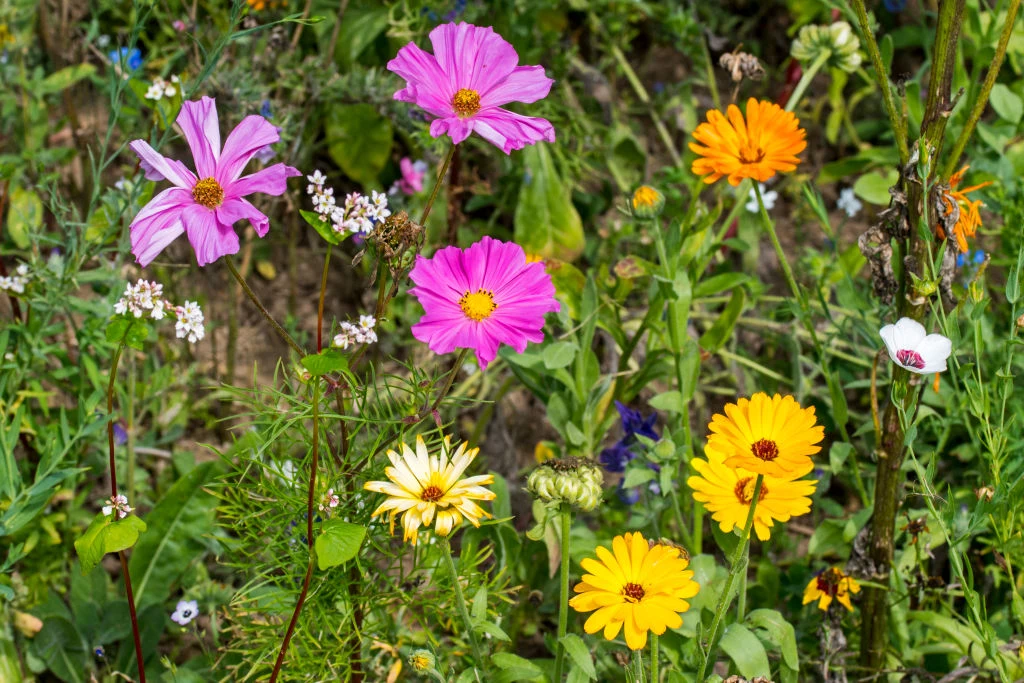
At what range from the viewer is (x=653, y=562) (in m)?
1.04

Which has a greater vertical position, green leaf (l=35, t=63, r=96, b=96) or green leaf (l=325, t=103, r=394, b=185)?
green leaf (l=325, t=103, r=394, b=185)

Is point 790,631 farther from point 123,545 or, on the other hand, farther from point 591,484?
point 123,545

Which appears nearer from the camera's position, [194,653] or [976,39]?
[194,653]

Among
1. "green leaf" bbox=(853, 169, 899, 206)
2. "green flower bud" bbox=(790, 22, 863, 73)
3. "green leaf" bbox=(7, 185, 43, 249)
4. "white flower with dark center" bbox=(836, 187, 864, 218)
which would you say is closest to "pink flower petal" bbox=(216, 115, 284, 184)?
"green leaf" bbox=(7, 185, 43, 249)

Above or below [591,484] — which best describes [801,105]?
above

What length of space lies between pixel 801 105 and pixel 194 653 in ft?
6.33

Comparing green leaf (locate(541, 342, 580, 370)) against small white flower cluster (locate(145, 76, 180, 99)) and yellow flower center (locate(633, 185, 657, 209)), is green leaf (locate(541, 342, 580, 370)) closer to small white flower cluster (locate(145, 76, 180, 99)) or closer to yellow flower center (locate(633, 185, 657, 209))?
yellow flower center (locate(633, 185, 657, 209))

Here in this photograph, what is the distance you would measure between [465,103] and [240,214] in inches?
10.4

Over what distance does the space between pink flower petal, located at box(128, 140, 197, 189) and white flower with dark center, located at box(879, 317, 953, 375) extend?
809 millimetres

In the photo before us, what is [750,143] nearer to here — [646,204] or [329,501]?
[646,204]

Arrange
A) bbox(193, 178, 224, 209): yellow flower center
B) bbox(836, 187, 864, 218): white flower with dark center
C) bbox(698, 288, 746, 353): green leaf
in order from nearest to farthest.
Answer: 1. bbox(193, 178, 224, 209): yellow flower center
2. bbox(698, 288, 746, 353): green leaf
3. bbox(836, 187, 864, 218): white flower with dark center

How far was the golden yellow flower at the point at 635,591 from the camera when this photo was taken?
100 centimetres

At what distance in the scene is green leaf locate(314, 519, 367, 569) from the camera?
39.2 inches

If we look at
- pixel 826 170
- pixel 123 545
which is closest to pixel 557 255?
pixel 826 170
